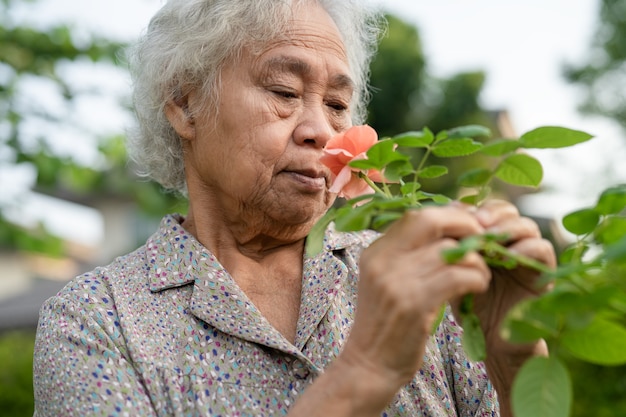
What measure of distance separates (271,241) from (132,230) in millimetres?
26549

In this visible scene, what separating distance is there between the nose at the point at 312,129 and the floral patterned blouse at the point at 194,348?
0.34 metres

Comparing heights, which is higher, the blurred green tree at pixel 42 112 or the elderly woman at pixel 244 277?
the elderly woman at pixel 244 277

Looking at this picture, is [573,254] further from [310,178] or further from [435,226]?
[310,178]

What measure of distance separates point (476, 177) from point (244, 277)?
99 centimetres

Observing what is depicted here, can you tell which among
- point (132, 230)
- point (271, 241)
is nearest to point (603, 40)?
point (132, 230)

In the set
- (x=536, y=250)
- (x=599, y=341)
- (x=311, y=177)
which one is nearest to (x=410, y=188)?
(x=536, y=250)

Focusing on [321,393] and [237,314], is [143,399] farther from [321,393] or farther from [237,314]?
[321,393]

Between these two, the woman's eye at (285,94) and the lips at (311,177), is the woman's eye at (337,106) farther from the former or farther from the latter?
the lips at (311,177)

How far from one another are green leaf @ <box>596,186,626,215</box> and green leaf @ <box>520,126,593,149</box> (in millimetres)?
96

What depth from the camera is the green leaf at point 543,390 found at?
1209mm

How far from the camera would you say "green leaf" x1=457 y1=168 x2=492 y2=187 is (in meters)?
1.38

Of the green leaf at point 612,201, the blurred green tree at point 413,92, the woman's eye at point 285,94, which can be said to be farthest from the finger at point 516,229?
the blurred green tree at point 413,92

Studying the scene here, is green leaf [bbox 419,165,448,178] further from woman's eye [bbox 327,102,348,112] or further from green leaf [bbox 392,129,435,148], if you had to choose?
woman's eye [bbox 327,102,348,112]

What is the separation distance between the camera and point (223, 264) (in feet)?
7.44
